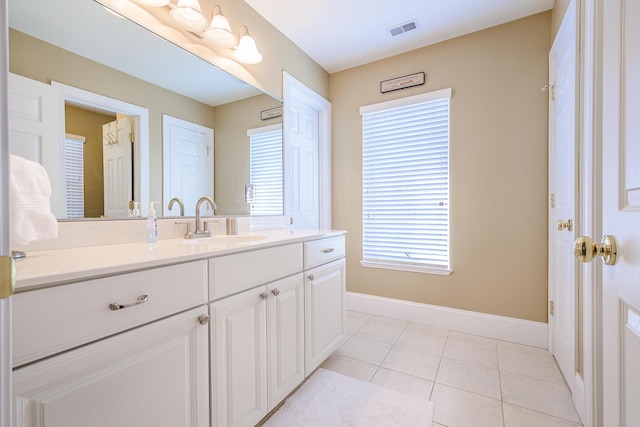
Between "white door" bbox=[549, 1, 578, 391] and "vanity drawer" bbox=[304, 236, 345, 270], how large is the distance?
4.37 feet

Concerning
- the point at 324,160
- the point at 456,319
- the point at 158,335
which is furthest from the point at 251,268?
the point at 456,319

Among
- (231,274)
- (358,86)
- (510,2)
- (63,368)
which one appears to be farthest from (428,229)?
(63,368)

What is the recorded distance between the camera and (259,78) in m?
2.06

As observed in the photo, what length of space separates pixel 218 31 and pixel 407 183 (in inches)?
→ 74.7

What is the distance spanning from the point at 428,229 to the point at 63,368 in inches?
96.6

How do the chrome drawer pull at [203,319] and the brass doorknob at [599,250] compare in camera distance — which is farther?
the chrome drawer pull at [203,319]

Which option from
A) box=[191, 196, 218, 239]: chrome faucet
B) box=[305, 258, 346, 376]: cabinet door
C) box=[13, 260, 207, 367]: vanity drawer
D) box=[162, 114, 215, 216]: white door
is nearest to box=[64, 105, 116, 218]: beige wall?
box=[162, 114, 215, 216]: white door

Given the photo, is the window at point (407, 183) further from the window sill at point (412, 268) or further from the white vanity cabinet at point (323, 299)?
the white vanity cabinet at point (323, 299)

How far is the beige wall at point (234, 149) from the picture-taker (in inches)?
72.0

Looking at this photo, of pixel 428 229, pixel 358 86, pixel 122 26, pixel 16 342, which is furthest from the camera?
pixel 358 86

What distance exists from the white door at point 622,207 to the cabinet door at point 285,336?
3.74 ft

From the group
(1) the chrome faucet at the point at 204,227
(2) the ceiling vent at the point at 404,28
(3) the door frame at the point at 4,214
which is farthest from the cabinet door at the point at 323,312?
(2) the ceiling vent at the point at 404,28

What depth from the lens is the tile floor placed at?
1422mm

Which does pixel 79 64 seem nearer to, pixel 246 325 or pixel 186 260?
pixel 186 260
